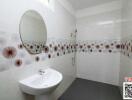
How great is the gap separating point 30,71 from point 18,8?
800mm

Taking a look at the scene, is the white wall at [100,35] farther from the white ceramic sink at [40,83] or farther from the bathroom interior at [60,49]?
the white ceramic sink at [40,83]

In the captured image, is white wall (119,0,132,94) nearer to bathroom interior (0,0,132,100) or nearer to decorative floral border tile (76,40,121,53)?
bathroom interior (0,0,132,100)

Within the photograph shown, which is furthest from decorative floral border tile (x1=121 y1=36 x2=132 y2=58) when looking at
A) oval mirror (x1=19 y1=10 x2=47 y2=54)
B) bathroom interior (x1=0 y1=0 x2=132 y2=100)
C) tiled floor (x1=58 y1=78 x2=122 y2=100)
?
oval mirror (x1=19 y1=10 x2=47 y2=54)

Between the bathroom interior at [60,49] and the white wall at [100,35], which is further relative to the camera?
the white wall at [100,35]

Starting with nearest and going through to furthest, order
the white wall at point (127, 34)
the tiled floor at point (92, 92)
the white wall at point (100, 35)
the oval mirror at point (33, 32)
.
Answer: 1. the oval mirror at point (33, 32)
2. the white wall at point (127, 34)
3. the tiled floor at point (92, 92)
4. the white wall at point (100, 35)

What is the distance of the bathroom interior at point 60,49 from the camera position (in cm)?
90

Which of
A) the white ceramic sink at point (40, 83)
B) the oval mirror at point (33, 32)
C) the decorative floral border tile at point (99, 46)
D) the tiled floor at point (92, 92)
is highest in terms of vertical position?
the oval mirror at point (33, 32)

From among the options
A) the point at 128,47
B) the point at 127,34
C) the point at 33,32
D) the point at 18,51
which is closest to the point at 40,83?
the point at 18,51

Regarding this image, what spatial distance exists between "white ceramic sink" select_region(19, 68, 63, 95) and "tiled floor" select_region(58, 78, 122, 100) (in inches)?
34.9

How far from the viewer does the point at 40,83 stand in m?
1.15

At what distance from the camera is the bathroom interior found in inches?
35.4

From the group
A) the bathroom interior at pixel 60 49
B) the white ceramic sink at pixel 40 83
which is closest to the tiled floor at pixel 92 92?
the bathroom interior at pixel 60 49

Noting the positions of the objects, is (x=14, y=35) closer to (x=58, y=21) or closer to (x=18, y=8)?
(x=18, y=8)

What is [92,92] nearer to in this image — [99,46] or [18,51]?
[99,46]
